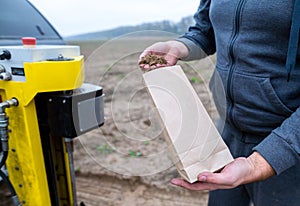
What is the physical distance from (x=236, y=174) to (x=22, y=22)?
1.50m

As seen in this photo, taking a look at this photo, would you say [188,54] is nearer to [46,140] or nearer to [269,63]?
[269,63]

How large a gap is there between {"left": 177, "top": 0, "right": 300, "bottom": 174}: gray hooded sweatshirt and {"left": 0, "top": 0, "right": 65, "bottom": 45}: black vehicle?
3.17ft

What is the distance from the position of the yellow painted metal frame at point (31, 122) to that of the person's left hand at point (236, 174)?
0.51m

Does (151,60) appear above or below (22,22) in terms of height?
above

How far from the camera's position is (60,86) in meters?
1.01

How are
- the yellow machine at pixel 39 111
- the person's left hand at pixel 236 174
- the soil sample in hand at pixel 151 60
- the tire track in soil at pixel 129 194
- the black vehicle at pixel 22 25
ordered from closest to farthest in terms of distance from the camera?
the person's left hand at pixel 236 174, the soil sample in hand at pixel 151 60, the yellow machine at pixel 39 111, the black vehicle at pixel 22 25, the tire track in soil at pixel 129 194

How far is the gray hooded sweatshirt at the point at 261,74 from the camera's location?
0.79 meters

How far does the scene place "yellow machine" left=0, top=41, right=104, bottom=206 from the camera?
981 mm

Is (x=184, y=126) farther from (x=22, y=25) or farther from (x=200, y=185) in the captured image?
(x=22, y=25)

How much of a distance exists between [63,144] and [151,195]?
1224 millimetres

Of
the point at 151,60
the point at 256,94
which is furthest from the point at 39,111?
the point at 256,94

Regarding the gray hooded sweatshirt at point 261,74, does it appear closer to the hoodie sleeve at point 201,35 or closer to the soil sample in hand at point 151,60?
the hoodie sleeve at point 201,35

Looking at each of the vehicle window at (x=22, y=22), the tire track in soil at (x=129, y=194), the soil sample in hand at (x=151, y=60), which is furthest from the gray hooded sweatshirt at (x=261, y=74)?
the tire track in soil at (x=129, y=194)

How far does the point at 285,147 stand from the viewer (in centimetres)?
78
